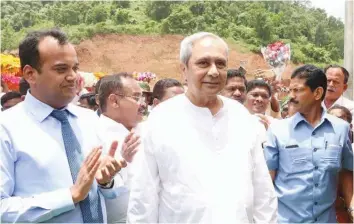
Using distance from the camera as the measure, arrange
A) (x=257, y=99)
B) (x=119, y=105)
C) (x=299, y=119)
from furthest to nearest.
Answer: (x=257, y=99) → (x=119, y=105) → (x=299, y=119)

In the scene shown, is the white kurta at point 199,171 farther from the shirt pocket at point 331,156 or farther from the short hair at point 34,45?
the shirt pocket at point 331,156

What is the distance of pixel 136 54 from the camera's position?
3903 cm

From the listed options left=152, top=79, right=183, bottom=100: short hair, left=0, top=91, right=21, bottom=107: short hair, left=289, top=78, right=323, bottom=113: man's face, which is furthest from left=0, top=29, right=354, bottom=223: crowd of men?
left=0, top=91, right=21, bottom=107: short hair

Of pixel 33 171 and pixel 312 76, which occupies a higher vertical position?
pixel 312 76

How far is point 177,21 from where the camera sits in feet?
127

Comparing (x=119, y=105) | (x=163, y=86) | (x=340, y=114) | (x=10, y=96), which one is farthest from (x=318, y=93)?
(x=10, y=96)

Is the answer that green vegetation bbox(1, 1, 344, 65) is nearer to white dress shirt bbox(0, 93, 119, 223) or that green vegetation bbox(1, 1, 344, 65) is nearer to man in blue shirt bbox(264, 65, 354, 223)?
man in blue shirt bbox(264, 65, 354, 223)

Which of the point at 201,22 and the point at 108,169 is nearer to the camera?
the point at 108,169

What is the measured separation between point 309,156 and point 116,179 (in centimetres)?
126

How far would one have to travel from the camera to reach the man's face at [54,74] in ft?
7.64

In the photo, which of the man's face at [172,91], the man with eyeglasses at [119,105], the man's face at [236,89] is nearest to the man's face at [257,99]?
the man's face at [236,89]

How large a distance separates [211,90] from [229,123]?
0.19m

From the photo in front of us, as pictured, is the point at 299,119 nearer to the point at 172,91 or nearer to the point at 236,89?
the point at 236,89

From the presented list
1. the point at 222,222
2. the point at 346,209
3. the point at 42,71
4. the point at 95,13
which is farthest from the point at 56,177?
the point at 95,13
